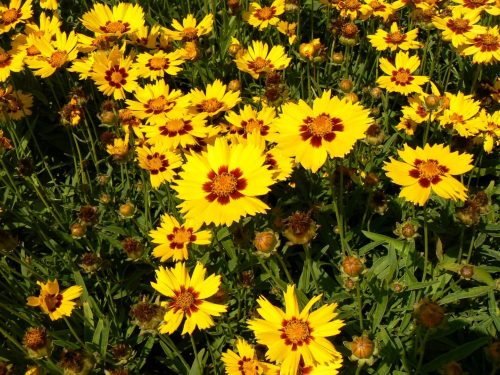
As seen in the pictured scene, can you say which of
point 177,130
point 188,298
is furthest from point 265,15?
point 188,298

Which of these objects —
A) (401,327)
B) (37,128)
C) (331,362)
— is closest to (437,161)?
(401,327)

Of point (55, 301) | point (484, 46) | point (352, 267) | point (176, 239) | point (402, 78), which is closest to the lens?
point (352, 267)

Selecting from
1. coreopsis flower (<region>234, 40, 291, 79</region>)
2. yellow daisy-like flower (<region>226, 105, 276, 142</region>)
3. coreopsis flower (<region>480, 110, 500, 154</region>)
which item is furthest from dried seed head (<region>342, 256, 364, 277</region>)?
coreopsis flower (<region>234, 40, 291, 79</region>)

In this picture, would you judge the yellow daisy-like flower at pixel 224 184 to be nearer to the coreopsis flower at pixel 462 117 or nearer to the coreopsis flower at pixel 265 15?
the coreopsis flower at pixel 462 117

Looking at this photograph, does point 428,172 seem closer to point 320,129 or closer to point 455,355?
point 320,129

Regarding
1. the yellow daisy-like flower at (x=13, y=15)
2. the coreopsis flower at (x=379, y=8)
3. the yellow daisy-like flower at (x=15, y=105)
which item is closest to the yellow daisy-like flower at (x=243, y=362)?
the yellow daisy-like flower at (x=15, y=105)

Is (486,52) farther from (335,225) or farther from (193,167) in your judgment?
(193,167)
